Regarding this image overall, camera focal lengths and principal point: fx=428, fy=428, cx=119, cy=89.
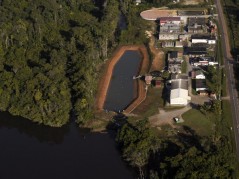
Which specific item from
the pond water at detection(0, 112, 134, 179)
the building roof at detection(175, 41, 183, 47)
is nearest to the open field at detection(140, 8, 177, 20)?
the building roof at detection(175, 41, 183, 47)

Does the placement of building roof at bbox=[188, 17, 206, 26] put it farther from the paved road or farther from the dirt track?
the dirt track

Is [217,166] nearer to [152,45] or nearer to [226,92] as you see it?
[226,92]

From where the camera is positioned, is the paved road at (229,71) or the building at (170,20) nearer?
the paved road at (229,71)

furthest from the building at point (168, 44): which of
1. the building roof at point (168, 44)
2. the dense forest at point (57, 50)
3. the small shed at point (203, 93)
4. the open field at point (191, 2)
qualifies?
the open field at point (191, 2)

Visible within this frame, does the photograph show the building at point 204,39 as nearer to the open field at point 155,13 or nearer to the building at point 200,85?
the open field at point 155,13

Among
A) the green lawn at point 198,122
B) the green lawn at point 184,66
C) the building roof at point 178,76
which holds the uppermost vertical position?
the green lawn at point 184,66

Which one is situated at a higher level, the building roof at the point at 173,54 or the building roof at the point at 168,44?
the building roof at the point at 168,44

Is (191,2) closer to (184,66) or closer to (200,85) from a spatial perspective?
(184,66)

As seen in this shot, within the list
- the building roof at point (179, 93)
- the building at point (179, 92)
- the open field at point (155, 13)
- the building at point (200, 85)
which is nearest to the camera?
the building at point (179, 92)
